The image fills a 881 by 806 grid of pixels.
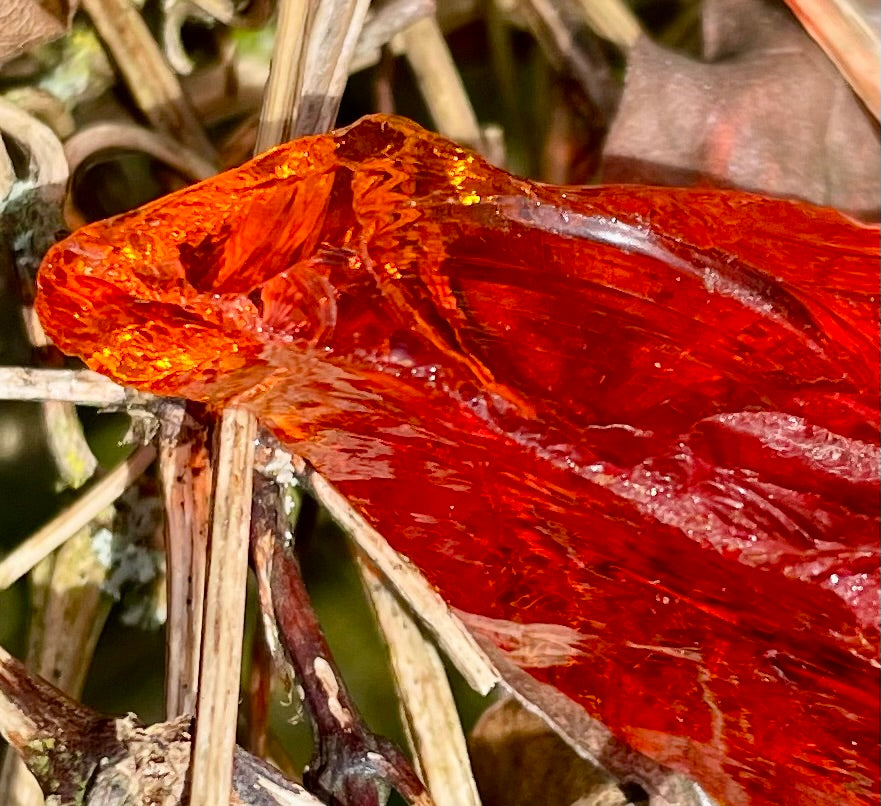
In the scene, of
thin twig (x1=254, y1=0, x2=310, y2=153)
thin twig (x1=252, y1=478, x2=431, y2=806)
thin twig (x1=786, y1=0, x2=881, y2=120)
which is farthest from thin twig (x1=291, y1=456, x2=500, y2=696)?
thin twig (x1=786, y1=0, x2=881, y2=120)

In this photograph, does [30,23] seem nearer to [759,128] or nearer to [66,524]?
[66,524]

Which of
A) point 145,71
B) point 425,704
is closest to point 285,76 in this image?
point 145,71

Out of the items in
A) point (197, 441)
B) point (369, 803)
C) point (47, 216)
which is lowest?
point (369, 803)

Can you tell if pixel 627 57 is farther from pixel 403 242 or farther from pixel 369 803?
pixel 369 803

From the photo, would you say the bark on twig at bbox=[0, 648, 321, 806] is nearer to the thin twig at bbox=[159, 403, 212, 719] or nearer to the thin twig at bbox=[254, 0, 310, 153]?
the thin twig at bbox=[159, 403, 212, 719]

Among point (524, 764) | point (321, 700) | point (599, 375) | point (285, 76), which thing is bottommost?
point (524, 764)

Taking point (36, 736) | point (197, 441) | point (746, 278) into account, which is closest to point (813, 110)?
point (746, 278)

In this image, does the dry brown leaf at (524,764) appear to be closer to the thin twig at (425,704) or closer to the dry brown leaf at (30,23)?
the thin twig at (425,704)

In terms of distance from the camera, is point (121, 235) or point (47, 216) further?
point (47, 216)
